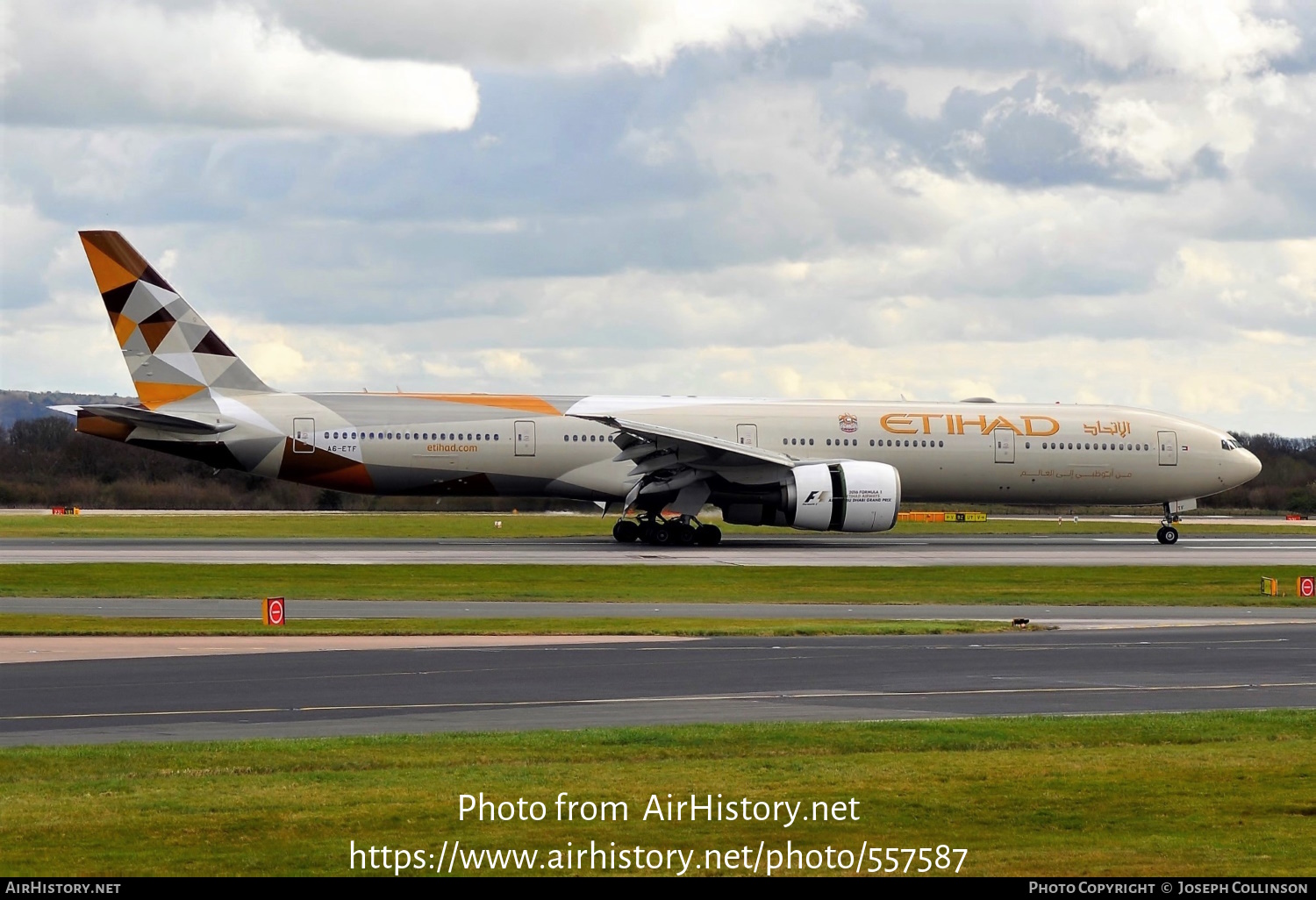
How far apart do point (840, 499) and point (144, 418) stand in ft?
63.1

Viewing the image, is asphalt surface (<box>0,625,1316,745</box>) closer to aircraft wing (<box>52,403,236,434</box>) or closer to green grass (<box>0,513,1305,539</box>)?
aircraft wing (<box>52,403,236,434</box>)

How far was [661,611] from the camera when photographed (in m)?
27.1

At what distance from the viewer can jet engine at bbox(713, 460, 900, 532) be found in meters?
41.2

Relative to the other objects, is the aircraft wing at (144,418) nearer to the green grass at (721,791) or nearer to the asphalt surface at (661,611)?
the asphalt surface at (661,611)

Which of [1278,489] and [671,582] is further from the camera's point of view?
[1278,489]

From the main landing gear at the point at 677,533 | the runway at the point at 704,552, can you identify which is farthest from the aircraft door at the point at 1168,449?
the main landing gear at the point at 677,533

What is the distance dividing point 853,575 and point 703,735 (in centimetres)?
2128

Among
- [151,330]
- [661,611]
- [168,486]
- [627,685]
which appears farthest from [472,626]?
[168,486]

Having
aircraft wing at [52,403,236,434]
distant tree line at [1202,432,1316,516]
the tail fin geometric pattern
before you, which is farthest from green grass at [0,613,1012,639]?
distant tree line at [1202,432,1316,516]

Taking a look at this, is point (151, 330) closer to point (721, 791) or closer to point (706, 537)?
point (706, 537)

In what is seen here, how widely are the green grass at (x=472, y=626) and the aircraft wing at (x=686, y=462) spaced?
1585 cm

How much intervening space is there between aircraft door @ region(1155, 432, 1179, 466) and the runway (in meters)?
2.75

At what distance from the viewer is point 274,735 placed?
13750 millimetres

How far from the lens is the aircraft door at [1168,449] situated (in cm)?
4719
